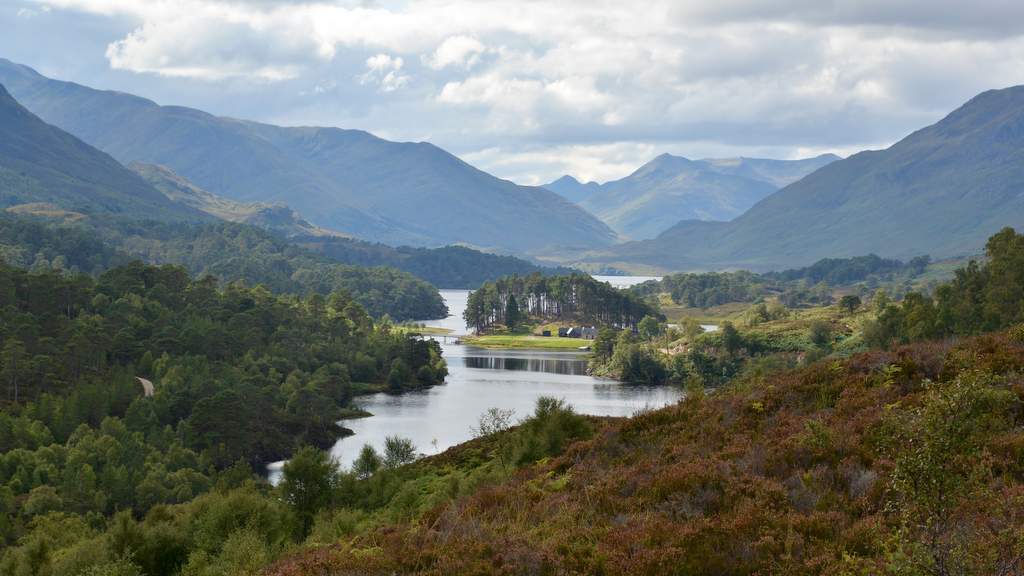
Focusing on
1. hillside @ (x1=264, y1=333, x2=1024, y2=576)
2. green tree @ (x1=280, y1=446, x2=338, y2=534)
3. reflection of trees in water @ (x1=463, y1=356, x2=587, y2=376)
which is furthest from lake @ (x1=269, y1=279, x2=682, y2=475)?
hillside @ (x1=264, y1=333, x2=1024, y2=576)

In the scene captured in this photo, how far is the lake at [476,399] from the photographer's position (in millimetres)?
103250

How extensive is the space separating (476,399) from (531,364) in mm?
50600

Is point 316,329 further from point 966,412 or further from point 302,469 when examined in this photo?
point 966,412

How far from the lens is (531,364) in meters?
180

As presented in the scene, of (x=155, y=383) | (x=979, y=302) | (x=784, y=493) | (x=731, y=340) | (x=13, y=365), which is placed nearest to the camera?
(x=784, y=493)

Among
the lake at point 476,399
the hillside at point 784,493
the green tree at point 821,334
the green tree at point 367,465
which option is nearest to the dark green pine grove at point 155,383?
the lake at point 476,399

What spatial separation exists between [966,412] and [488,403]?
111m

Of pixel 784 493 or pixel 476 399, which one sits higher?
pixel 784 493

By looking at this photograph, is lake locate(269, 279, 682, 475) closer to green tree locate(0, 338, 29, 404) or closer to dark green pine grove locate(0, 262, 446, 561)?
dark green pine grove locate(0, 262, 446, 561)

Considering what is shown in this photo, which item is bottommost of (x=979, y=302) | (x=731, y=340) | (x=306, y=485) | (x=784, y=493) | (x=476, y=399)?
(x=476, y=399)

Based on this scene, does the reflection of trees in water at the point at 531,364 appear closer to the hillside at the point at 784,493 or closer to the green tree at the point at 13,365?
the green tree at the point at 13,365

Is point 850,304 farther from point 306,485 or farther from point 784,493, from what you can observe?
point 784,493

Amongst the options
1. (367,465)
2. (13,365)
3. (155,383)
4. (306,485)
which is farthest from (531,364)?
(306,485)

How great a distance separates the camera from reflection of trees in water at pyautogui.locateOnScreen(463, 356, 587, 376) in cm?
17125
